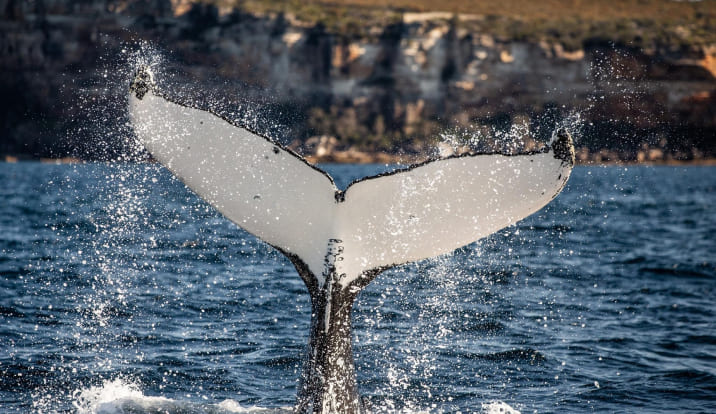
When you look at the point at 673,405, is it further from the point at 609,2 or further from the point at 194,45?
the point at 609,2

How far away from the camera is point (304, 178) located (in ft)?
16.3

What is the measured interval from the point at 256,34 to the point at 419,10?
28.7 m

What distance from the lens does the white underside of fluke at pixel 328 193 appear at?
4.84 metres

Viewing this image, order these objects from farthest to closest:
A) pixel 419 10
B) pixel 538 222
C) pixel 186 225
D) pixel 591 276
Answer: pixel 419 10 < pixel 538 222 < pixel 186 225 < pixel 591 276

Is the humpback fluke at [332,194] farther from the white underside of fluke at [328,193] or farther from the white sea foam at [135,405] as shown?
the white sea foam at [135,405]

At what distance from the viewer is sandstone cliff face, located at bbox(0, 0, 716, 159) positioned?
95.1 meters

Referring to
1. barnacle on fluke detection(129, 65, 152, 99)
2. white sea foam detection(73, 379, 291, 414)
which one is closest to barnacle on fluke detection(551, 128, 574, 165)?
barnacle on fluke detection(129, 65, 152, 99)

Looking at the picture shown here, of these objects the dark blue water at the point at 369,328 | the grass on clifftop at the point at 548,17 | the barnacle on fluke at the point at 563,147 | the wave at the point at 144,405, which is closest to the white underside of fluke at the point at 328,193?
the barnacle on fluke at the point at 563,147

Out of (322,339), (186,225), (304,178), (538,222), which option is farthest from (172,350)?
(538,222)

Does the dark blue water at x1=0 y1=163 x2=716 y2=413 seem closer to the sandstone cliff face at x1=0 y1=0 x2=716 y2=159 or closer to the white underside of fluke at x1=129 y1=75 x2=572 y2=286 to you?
the white underside of fluke at x1=129 y1=75 x2=572 y2=286

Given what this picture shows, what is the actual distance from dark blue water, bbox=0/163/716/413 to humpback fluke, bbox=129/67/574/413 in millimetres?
2442

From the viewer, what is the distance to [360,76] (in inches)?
4023

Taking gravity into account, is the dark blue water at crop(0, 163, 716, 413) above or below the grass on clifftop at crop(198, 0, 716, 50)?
below

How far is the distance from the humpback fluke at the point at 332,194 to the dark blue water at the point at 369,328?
96.2 inches
